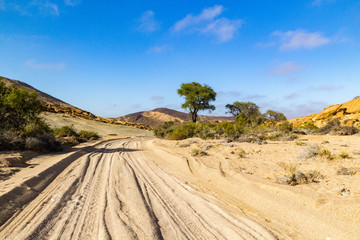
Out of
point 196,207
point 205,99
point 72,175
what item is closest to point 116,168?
point 72,175

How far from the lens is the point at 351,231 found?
2971mm

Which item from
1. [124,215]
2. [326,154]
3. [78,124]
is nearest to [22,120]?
[124,215]

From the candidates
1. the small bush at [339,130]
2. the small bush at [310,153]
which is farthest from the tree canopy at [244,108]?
the small bush at [310,153]

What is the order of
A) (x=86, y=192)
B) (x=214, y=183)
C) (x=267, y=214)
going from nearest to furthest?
(x=267, y=214) < (x=86, y=192) < (x=214, y=183)

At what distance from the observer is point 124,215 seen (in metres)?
3.59

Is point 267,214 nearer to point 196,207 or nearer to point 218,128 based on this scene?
point 196,207

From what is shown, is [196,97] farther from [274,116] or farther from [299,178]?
[299,178]

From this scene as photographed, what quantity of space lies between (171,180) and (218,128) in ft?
47.3

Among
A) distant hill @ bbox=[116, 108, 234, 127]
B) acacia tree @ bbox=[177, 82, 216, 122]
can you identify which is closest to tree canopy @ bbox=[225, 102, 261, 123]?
acacia tree @ bbox=[177, 82, 216, 122]

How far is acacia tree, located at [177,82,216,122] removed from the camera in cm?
3934

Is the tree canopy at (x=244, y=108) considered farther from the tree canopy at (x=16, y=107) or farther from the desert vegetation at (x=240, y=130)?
the tree canopy at (x=16, y=107)

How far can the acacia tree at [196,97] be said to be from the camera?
39.3 meters

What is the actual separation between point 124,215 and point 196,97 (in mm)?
36500

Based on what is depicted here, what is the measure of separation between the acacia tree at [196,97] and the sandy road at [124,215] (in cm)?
3449
